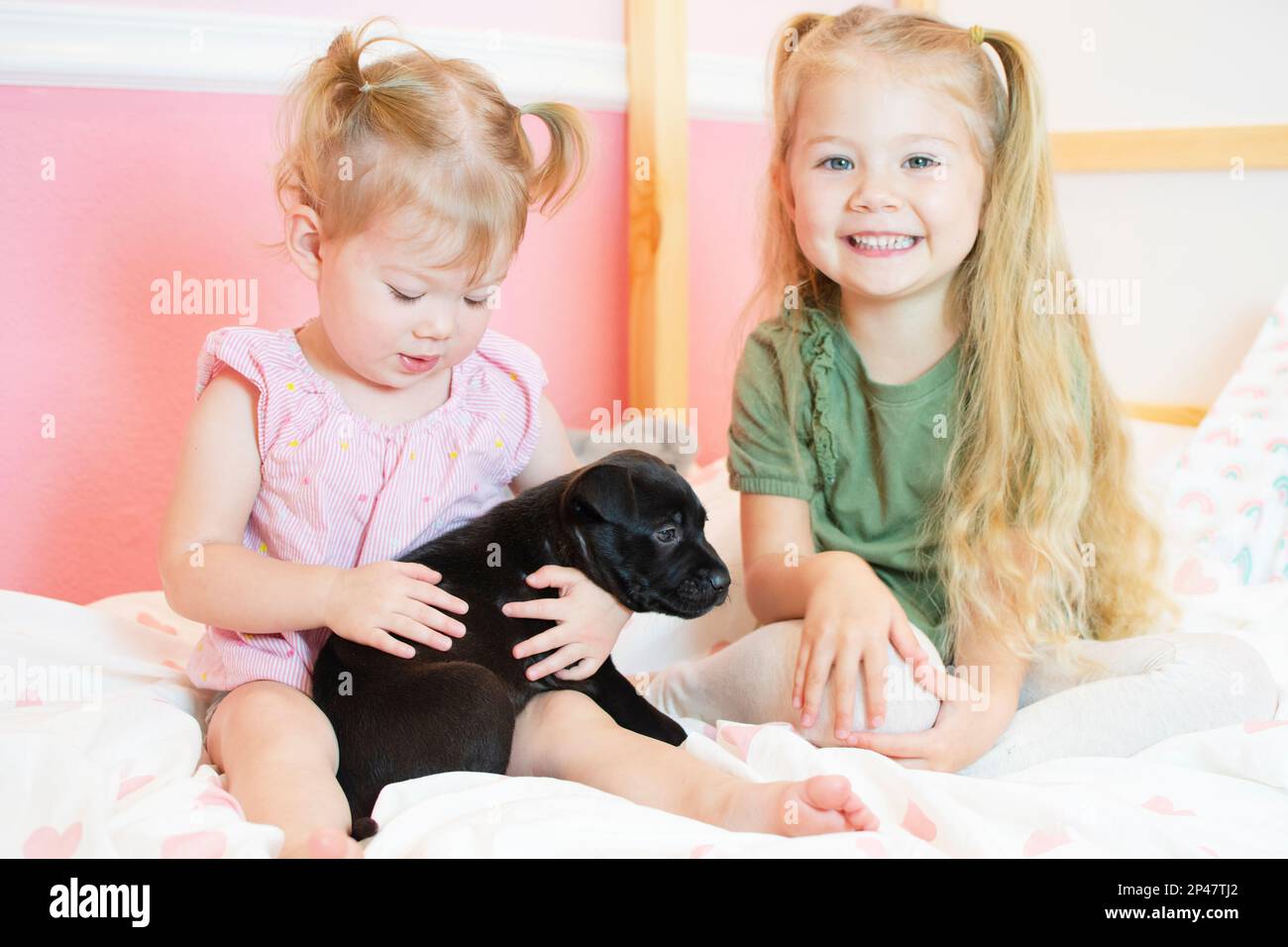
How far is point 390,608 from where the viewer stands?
101 cm

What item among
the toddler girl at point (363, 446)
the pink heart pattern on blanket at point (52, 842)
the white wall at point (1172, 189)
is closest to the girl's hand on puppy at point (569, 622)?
the toddler girl at point (363, 446)

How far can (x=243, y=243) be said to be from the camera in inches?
65.8

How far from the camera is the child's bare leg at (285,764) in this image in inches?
33.7

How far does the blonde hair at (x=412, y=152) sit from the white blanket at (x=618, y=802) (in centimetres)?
49

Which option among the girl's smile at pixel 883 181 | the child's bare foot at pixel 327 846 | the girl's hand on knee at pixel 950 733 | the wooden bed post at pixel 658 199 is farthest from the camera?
the wooden bed post at pixel 658 199

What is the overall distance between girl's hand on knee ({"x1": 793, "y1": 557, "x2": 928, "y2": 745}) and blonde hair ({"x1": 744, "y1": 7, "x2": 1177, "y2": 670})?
147mm

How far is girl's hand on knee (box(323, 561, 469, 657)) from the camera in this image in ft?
3.29

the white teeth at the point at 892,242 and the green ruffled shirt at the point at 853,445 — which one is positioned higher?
the white teeth at the point at 892,242

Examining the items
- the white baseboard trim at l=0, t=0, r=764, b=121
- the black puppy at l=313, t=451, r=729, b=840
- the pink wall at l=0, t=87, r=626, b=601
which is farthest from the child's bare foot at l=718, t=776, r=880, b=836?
the white baseboard trim at l=0, t=0, r=764, b=121

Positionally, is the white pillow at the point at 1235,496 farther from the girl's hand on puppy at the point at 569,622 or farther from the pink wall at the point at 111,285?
the girl's hand on puppy at the point at 569,622

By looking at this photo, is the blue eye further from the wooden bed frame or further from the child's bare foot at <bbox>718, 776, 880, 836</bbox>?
the wooden bed frame

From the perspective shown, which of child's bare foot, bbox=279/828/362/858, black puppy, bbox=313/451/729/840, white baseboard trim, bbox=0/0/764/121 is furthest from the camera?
white baseboard trim, bbox=0/0/764/121

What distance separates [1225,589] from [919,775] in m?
0.73
